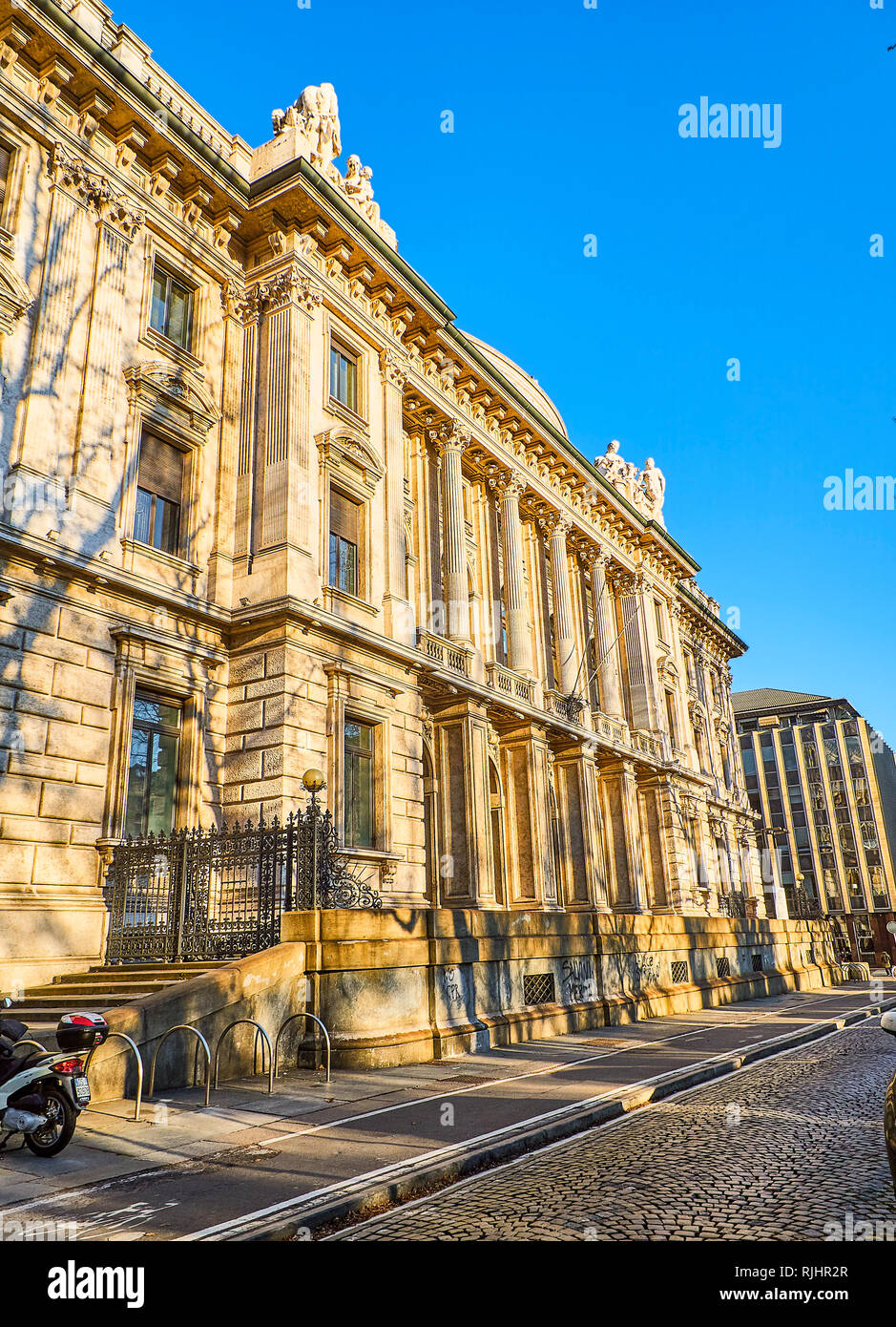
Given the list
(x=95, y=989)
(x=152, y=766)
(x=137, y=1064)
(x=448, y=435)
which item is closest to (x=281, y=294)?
(x=448, y=435)

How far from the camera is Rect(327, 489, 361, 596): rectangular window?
20938 mm

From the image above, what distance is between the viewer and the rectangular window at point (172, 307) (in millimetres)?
19453

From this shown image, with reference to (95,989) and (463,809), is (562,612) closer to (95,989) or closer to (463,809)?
(463,809)

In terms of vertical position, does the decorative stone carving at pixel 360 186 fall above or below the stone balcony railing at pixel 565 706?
above

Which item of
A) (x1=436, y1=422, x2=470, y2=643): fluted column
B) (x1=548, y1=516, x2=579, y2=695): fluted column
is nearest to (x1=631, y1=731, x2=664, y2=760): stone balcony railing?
(x1=548, y1=516, x2=579, y2=695): fluted column

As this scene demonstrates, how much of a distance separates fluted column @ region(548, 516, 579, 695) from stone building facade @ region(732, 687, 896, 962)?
58792mm

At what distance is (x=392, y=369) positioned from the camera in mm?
23922

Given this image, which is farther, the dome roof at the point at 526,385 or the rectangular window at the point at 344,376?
the dome roof at the point at 526,385

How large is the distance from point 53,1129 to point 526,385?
34.8 metres

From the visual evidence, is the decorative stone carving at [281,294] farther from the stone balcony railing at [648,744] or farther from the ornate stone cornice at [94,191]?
the stone balcony railing at [648,744]

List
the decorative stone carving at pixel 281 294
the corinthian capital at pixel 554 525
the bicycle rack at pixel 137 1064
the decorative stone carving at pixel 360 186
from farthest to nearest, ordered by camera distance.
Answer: the corinthian capital at pixel 554 525
the decorative stone carving at pixel 360 186
the decorative stone carving at pixel 281 294
the bicycle rack at pixel 137 1064

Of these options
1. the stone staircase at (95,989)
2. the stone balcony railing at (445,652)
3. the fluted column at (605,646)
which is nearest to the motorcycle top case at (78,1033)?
the stone staircase at (95,989)

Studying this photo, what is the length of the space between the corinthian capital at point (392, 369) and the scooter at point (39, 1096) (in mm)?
19073
